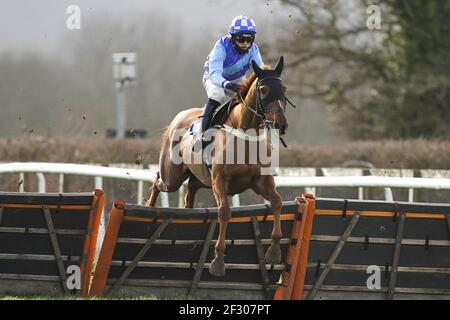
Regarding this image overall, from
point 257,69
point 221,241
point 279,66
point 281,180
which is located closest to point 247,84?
point 257,69

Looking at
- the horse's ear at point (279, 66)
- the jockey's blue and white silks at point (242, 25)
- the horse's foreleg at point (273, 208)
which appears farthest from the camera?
the jockey's blue and white silks at point (242, 25)

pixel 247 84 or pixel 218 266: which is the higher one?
pixel 247 84

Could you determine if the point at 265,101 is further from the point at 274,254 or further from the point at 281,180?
the point at 281,180

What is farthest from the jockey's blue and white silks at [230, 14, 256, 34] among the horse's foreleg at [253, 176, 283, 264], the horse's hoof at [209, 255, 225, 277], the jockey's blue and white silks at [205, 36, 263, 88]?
the horse's hoof at [209, 255, 225, 277]

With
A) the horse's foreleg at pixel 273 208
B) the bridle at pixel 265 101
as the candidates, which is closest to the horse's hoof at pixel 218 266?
the horse's foreleg at pixel 273 208

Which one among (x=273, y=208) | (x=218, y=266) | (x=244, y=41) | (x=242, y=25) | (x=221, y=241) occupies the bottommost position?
(x=218, y=266)

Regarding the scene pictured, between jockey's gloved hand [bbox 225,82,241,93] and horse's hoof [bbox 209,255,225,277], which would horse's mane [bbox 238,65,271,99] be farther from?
horse's hoof [bbox 209,255,225,277]

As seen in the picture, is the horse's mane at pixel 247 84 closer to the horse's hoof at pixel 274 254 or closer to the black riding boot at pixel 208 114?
the black riding boot at pixel 208 114

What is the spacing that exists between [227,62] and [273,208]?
4.30 ft

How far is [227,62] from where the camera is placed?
7.95m

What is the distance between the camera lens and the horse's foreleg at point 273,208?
734 centimetres

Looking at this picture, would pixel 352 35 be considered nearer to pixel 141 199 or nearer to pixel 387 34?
pixel 387 34

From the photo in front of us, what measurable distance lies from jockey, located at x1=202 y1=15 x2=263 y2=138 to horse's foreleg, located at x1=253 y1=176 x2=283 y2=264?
745mm
